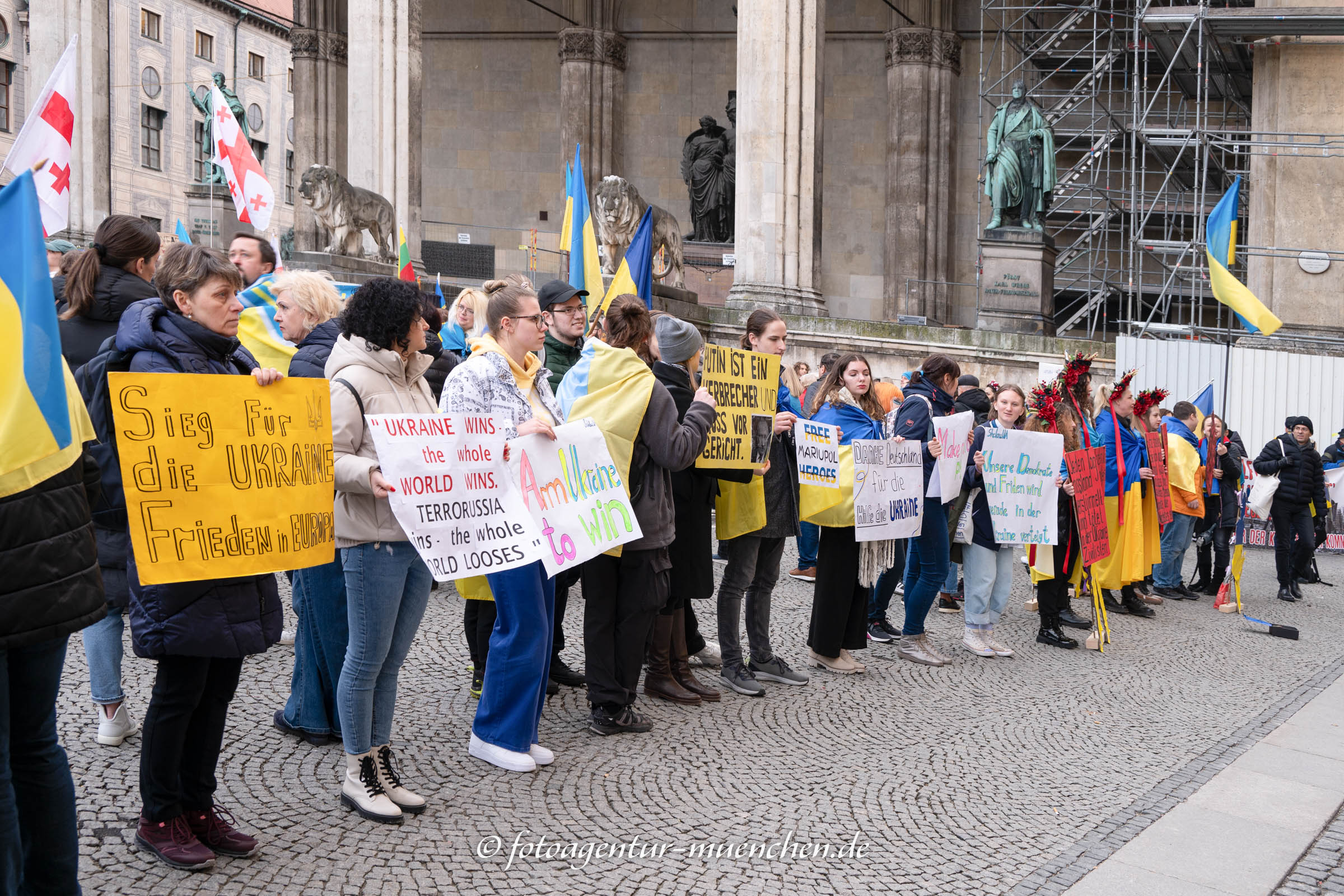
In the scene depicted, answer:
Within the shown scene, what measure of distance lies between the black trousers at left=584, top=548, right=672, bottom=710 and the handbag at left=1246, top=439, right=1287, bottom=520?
895 cm

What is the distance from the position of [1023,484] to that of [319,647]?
500cm

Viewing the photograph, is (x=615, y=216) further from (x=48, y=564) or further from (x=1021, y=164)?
(x=48, y=564)

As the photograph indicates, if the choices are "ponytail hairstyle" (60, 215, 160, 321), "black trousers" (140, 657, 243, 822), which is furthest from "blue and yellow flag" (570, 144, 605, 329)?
"black trousers" (140, 657, 243, 822)

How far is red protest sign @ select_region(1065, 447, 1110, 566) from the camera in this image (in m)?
8.97

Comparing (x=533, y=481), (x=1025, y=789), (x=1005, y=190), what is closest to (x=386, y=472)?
(x=533, y=481)

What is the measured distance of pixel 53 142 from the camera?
7.80m

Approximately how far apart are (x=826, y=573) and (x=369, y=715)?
3464mm

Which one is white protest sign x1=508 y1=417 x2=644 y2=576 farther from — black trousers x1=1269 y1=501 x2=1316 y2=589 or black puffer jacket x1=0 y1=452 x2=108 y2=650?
black trousers x1=1269 y1=501 x2=1316 y2=589

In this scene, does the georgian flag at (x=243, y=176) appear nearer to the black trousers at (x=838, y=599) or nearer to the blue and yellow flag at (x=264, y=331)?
the blue and yellow flag at (x=264, y=331)

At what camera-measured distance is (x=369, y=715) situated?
15.1 feet

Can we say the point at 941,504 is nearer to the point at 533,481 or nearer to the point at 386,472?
the point at 533,481

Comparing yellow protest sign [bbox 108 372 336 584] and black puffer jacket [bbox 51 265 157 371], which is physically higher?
black puffer jacket [bbox 51 265 157 371]

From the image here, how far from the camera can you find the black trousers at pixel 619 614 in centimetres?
590

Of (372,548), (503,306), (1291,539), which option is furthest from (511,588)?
(1291,539)
